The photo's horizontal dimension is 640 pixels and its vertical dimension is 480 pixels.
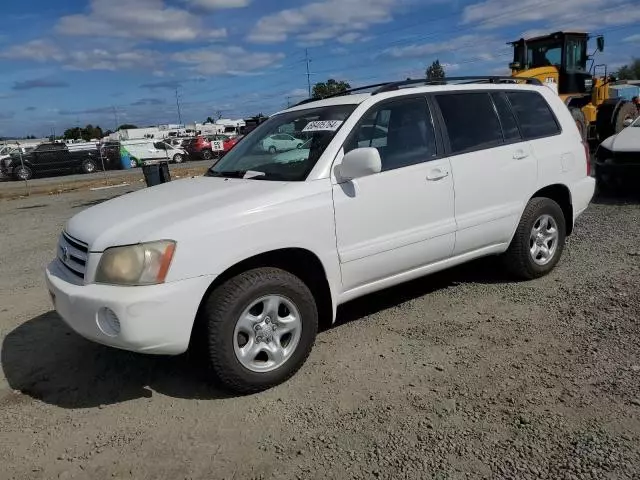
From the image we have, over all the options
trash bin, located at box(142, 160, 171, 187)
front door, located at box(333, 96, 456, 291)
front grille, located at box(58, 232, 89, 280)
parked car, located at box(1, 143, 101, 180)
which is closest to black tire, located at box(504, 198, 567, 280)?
front door, located at box(333, 96, 456, 291)

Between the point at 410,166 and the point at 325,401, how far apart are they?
1825 millimetres

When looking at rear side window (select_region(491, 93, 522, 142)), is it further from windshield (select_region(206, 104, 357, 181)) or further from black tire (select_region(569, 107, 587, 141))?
black tire (select_region(569, 107, 587, 141))

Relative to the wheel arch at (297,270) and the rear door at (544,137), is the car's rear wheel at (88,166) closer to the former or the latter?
the rear door at (544,137)

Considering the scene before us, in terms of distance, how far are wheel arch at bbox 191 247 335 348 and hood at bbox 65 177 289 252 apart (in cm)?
33

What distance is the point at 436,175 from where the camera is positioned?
4.27 m

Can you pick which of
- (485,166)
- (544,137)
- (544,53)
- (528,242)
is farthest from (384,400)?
(544,53)

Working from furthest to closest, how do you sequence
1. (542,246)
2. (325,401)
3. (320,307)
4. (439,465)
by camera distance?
(542,246) < (320,307) < (325,401) < (439,465)

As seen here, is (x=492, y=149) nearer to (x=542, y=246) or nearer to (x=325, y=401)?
(x=542, y=246)

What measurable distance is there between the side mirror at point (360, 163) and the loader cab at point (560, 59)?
1223 cm

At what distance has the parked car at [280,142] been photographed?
4.19 meters

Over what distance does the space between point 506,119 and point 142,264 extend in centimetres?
339

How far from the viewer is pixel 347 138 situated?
3.94m

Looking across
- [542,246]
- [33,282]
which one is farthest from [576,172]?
[33,282]

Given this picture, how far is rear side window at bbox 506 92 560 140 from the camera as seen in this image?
504 cm
